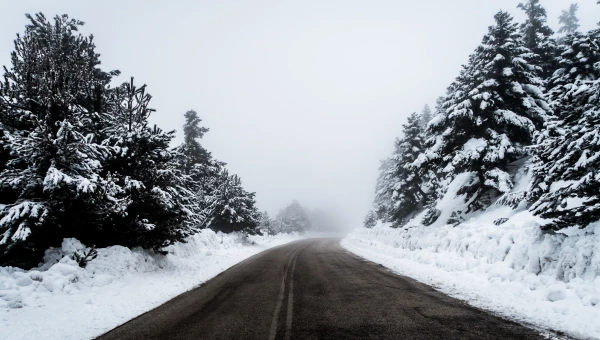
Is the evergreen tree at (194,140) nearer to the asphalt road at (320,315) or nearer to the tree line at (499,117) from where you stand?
the tree line at (499,117)

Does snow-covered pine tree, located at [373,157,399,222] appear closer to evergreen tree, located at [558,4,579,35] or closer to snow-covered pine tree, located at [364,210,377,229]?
snow-covered pine tree, located at [364,210,377,229]

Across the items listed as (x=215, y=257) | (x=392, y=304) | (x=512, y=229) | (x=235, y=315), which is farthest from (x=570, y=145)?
(x=215, y=257)

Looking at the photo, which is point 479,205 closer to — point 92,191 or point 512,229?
point 512,229

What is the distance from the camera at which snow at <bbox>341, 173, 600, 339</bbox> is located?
18.6ft

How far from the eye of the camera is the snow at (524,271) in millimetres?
5660

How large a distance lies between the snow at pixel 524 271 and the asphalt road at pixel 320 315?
2.76ft

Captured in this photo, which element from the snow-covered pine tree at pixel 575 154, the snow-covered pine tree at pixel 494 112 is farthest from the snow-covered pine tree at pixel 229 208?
the snow-covered pine tree at pixel 575 154

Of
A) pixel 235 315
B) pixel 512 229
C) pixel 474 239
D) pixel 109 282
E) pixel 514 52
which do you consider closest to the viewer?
pixel 235 315

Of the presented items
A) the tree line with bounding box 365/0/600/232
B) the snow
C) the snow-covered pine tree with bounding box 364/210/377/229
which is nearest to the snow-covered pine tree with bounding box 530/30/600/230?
the snow

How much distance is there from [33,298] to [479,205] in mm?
18914

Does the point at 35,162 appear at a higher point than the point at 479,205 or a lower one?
higher

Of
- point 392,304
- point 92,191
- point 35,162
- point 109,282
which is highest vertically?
point 35,162

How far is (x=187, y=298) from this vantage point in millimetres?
7945

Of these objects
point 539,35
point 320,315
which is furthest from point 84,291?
point 539,35
